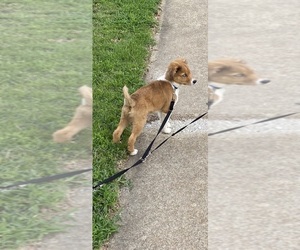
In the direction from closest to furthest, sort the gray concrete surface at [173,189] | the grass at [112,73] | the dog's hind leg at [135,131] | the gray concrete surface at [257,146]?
1. the gray concrete surface at [257,146]
2. the gray concrete surface at [173,189]
3. the grass at [112,73]
4. the dog's hind leg at [135,131]

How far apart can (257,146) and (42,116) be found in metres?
1.23

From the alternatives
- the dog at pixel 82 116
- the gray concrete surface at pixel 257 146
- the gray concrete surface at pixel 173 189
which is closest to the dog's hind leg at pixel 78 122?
the dog at pixel 82 116

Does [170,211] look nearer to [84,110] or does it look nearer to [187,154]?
[187,154]

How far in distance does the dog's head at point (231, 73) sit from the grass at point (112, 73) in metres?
1.19

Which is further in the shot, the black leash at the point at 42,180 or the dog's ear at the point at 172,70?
the dog's ear at the point at 172,70

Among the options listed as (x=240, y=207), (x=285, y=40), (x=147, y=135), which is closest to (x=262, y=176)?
(x=240, y=207)

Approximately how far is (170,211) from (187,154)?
0.74 meters

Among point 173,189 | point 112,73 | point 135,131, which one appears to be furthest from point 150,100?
point 112,73

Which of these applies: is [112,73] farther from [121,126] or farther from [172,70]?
[121,126]

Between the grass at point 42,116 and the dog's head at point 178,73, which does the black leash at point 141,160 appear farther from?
the grass at point 42,116

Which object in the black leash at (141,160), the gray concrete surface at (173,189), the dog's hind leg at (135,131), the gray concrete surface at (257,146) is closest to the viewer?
the gray concrete surface at (257,146)

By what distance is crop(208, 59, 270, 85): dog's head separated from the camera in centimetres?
332

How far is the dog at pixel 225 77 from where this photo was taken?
326cm

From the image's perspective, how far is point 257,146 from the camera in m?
3.24
